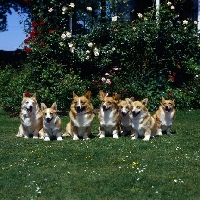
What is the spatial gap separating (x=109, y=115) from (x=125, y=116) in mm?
376

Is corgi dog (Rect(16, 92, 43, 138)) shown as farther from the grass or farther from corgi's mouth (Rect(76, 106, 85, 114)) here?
corgi's mouth (Rect(76, 106, 85, 114))

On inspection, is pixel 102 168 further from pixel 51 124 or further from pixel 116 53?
pixel 116 53

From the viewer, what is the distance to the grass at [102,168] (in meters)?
5.87

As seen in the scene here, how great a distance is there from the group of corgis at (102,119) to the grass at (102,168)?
25 centimetres

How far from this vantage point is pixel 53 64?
1393 cm

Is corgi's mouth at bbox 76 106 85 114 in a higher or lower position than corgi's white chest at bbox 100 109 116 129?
higher

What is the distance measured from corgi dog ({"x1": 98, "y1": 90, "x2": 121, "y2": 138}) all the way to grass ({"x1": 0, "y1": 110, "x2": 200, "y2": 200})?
0.24 meters

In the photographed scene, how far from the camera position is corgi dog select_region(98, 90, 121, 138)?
9414mm

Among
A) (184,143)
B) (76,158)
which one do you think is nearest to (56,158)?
(76,158)

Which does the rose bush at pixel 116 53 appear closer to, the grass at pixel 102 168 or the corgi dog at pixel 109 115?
the corgi dog at pixel 109 115

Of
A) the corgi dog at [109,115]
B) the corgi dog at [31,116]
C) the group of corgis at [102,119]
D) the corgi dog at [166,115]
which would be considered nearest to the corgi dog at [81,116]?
the group of corgis at [102,119]

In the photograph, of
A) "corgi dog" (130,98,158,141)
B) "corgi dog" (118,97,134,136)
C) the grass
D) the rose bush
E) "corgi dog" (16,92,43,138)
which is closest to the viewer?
the grass

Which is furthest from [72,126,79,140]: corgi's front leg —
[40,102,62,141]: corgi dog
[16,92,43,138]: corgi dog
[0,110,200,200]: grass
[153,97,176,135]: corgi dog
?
[153,97,176,135]: corgi dog

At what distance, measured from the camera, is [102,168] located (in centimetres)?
704
